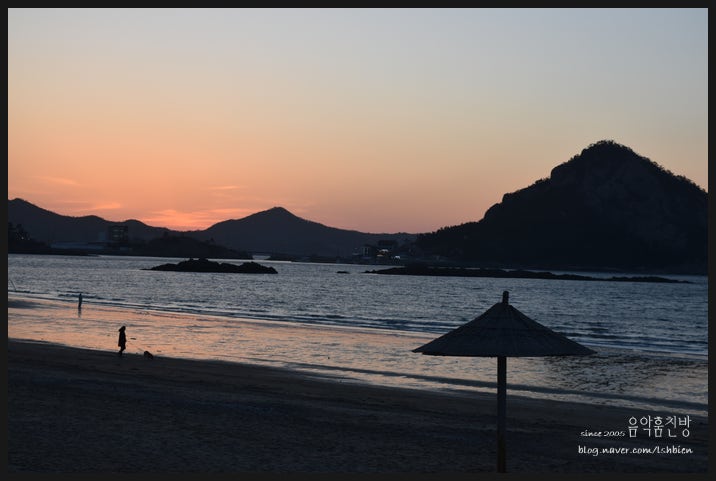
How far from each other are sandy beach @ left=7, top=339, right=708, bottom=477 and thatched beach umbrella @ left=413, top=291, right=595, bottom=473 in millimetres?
2936

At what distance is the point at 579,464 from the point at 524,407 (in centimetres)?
696

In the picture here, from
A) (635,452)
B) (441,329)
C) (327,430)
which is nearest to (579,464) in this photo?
(635,452)

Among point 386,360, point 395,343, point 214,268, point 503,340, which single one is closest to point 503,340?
point 503,340

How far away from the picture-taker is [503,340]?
11602 mm

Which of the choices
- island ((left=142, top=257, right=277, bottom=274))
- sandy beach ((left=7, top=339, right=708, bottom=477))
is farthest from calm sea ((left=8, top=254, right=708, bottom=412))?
island ((left=142, top=257, right=277, bottom=274))

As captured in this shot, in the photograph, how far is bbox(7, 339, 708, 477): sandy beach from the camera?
13828 mm

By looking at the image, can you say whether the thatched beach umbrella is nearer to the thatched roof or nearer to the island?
the thatched roof

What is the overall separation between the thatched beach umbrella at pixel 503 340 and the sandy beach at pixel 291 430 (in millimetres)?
2936

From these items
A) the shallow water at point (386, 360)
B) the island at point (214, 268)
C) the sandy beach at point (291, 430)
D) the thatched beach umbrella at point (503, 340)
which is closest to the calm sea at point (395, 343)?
the shallow water at point (386, 360)

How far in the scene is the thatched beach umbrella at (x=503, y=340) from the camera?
37.5ft

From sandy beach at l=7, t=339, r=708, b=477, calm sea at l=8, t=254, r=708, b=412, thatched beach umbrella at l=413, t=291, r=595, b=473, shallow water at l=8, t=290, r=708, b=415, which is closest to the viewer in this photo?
thatched beach umbrella at l=413, t=291, r=595, b=473

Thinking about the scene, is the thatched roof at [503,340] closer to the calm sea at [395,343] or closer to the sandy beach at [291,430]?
the sandy beach at [291,430]

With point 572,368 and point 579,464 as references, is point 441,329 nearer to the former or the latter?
point 572,368

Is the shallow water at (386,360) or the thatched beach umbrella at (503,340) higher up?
the thatched beach umbrella at (503,340)
